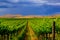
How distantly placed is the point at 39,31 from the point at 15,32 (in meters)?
1.48

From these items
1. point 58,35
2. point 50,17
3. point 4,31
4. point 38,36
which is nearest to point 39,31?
point 38,36

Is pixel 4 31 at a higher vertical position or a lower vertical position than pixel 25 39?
higher

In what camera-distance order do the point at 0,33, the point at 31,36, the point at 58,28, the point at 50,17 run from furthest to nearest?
the point at 50,17 → the point at 31,36 → the point at 58,28 → the point at 0,33

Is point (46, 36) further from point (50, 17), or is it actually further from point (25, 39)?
point (50, 17)

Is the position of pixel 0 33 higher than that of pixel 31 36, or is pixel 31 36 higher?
pixel 0 33

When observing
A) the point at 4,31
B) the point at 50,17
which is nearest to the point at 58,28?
the point at 4,31

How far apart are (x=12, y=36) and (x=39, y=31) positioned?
5.74ft

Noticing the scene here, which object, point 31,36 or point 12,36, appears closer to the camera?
point 12,36

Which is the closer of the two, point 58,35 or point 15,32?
point 58,35

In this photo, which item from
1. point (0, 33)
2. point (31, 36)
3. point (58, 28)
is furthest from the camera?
point (31, 36)

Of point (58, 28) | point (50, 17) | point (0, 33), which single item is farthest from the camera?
point (50, 17)

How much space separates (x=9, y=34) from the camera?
14.9m

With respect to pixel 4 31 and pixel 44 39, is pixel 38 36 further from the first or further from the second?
pixel 4 31

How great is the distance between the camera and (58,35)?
1463 cm
